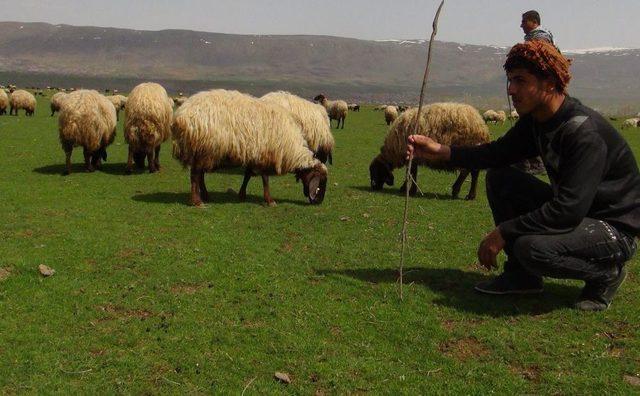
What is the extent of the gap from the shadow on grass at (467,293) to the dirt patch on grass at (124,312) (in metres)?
2.30

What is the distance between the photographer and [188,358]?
4648 millimetres

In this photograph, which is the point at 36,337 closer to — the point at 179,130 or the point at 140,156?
the point at 179,130

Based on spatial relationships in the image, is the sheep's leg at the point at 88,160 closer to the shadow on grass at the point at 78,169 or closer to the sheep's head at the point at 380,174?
the shadow on grass at the point at 78,169

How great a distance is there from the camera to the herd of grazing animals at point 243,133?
10.6m

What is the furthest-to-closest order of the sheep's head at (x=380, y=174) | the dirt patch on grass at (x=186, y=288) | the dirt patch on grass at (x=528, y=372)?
1. the sheep's head at (x=380, y=174)
2. the dirt patch on grass at (x=186, y=288)
3. the dirt patch on grass at (x=528, y=372)

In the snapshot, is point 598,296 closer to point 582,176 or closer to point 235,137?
point 582,176

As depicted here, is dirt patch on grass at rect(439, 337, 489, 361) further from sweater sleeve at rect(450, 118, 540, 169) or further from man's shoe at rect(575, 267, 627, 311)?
sweater sleeve at rect(450, 118, 540, 169)

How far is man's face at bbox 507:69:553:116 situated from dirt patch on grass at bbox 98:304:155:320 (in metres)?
4.20

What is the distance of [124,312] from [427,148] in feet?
12.0

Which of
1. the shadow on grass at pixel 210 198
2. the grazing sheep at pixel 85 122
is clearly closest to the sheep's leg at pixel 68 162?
the grazing sheep at pixel 85 122

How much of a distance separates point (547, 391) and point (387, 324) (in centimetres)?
161

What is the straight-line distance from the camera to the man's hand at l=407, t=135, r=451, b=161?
5.66 m

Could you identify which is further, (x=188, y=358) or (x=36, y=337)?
(x=36, y=337)

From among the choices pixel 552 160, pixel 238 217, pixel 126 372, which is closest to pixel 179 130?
pixel 238 217
